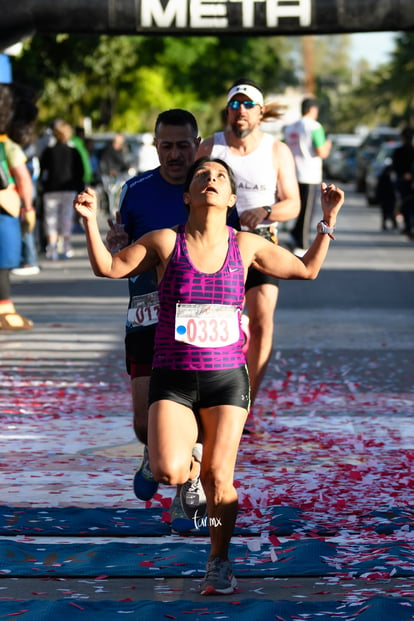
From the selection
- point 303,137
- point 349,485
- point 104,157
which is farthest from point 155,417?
point 104,157

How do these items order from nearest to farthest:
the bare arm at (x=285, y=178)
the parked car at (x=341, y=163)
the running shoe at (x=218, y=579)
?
the running shoe at (x=218, y=579), the bare arm at (x=285, y=178), the parked car at (x=341, y=163)

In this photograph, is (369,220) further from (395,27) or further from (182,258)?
(182,258)

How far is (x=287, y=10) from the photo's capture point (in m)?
14.5

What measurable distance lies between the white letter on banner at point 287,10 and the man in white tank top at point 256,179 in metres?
5.49

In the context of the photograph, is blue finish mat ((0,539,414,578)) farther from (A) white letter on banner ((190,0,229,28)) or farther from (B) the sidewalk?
(A) white letter on banner ((190,0,229,28))

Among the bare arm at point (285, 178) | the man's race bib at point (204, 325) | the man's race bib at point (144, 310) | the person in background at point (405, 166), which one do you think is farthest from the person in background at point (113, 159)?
the man's race bib at point (204, 325)

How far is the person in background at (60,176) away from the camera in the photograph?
21156 mm

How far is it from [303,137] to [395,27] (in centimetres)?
463

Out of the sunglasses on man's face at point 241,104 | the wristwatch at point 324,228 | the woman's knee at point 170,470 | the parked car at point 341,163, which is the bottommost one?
the parked car at point 341,163

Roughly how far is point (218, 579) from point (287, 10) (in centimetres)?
959

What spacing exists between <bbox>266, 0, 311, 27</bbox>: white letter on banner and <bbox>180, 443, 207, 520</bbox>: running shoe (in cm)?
868

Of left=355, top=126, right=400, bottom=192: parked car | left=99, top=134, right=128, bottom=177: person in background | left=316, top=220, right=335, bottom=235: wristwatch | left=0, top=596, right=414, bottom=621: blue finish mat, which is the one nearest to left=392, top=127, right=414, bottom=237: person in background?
left=99, top=134, right=128, bottom=177: person in background

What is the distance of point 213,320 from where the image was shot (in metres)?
5.93

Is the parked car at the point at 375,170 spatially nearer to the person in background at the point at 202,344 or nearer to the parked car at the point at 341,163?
the parked car at the point at 341,163
